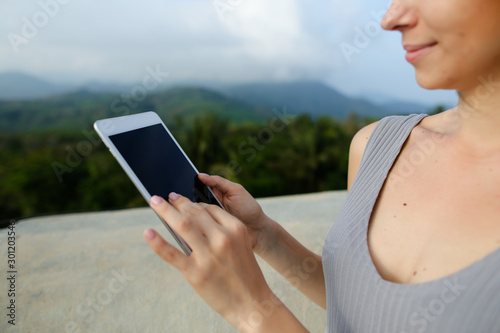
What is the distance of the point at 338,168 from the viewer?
8.80 metres

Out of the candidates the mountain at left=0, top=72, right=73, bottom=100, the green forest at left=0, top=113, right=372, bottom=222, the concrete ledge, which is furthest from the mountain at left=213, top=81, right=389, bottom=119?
the concrete ledge

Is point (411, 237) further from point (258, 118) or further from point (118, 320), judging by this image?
point (258, 118)

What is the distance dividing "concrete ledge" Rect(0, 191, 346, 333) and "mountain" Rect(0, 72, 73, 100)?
34.2 feet

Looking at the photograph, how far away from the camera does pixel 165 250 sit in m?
0.61

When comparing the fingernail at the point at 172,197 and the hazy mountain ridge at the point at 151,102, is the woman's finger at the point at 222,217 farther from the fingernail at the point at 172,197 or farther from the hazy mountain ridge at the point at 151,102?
the hazy mountain ridge at the point at 151,102

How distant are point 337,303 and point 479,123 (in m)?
0.46

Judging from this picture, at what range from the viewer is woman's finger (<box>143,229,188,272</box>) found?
2.01 feet

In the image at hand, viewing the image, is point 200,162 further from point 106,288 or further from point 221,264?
point 221,264

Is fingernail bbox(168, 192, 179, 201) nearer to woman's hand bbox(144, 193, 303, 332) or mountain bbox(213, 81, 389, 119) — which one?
woman's hand bbox(144, 193, 303, 332)

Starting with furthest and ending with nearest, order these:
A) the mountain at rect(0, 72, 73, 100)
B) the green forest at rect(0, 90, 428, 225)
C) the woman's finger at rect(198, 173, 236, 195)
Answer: the mountain at rect(0, 72, 73, 100)
the green forest at rect(0, 90, 428, 225)
the woman's finger at rect(198, 173, 236, 195)

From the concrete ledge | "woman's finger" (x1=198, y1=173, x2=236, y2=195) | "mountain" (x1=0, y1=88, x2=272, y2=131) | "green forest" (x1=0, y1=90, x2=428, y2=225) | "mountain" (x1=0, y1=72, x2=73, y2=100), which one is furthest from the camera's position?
"mountain" (x1=0, y1=72, x2=73, y2=100)

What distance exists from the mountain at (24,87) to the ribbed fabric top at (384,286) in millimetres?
11651

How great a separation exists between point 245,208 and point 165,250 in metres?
0.39

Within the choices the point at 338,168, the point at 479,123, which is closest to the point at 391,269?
the point at 479,123
